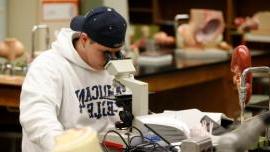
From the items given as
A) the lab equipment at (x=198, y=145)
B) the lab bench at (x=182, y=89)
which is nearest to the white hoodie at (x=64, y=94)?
the lab equipment at (x=198, y=145)

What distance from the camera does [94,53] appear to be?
7.00 ft

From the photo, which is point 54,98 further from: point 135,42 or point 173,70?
point 135,42

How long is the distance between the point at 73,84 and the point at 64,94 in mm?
61

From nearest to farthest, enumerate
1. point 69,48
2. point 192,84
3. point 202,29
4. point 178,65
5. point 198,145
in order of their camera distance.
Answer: point 198,145 < point 69,48 < point 178,65 < point 192,84 < point 202,29

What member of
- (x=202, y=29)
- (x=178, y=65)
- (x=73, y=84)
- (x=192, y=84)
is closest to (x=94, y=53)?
(x=73, y=84)

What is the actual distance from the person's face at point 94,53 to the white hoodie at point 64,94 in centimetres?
4

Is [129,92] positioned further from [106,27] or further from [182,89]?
[182,89]

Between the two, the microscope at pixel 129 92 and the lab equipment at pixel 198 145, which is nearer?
the lab equipment at pixel 198 145

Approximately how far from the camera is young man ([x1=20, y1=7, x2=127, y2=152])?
1.97 m

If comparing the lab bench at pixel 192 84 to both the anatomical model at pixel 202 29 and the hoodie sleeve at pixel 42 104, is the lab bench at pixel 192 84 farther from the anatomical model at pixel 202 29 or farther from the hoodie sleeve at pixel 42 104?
the hoodie sleeve at pixel 42 104

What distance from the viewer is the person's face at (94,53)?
6.77 ft

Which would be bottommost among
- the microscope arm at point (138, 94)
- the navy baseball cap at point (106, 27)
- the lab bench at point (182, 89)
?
the lab bench at point (182, 89)

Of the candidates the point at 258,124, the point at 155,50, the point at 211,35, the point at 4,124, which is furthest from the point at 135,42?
the point at 258,124

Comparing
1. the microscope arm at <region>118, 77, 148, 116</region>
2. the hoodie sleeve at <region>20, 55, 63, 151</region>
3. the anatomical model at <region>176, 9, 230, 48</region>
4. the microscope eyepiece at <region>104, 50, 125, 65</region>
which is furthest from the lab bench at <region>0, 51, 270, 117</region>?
the microscope arm at <region>118, 77, 148, 116</region>
